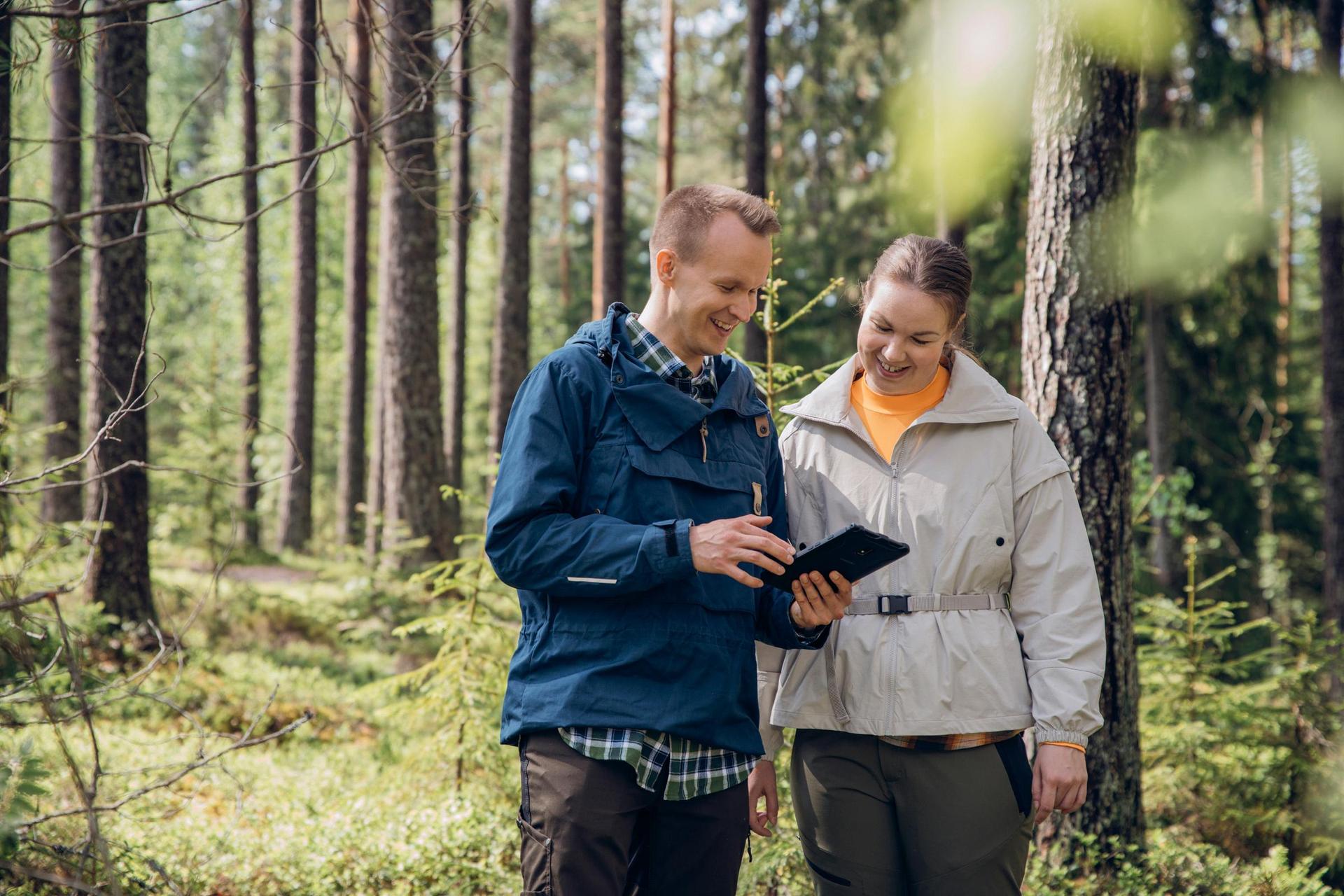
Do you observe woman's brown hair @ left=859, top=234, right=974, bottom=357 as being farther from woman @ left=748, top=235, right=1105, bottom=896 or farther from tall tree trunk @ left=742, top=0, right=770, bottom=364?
tall tree trunk @ left=742, top=0, right=770, bottom=364

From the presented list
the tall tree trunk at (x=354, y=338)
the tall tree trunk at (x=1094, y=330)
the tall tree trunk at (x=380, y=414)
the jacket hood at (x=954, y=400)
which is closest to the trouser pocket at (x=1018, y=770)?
the jacket hood at (x=954, y=400)

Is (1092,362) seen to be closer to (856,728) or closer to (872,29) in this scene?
(856,728)

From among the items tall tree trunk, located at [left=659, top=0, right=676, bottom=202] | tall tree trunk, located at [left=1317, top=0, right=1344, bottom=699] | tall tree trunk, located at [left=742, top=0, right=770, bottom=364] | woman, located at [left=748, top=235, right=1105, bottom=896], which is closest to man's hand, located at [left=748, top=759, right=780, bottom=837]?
woman, located at [left=748, top=235, right=1105, bottom=896]

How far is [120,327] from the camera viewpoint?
25.0 ft

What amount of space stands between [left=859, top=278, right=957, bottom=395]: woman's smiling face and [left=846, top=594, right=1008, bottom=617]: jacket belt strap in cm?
59

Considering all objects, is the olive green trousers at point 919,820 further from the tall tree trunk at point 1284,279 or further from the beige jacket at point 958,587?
the tall tree trunk at point 1284,279

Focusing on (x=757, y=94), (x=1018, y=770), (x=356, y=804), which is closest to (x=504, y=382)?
(x=757, y=94)

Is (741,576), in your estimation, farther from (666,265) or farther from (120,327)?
(120,327)

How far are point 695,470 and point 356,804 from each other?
12.6 feet

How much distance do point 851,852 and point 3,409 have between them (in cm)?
407

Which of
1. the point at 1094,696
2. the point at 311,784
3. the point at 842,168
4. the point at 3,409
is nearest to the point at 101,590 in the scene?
the point at 311,784

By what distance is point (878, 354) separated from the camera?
293 cm

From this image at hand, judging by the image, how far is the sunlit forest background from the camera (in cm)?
433

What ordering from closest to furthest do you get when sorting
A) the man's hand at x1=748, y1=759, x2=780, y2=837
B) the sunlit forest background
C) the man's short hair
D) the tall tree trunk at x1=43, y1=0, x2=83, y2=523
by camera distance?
the man's short hair, the man's hand at x1=748, y1=759, x2=780, y2=837, the sunlit forest background, the tall tree trunk at x1=43, y1=0, x2=83, y2=523
